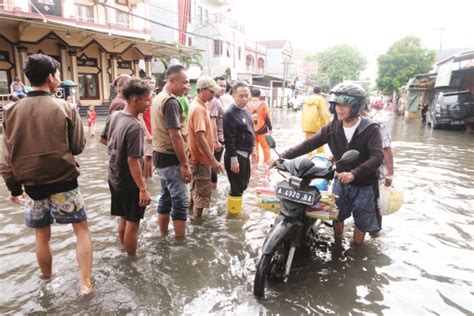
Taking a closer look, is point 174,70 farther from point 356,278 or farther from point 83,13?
point 83,13

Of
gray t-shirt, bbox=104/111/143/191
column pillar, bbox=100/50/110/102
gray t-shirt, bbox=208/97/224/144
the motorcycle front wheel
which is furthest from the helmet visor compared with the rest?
column pillar, bbox=100/50/110/102

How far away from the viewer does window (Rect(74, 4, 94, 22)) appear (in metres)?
21.4

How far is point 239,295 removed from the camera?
297 centimetres

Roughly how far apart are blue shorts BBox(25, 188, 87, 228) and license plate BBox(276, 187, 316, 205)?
1.76 metres

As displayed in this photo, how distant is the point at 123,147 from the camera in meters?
3.12

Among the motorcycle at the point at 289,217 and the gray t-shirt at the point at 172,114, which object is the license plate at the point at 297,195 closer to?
the motorcycle at the point at 289,217

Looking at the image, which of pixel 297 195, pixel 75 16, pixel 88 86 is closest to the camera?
pixel 297 195

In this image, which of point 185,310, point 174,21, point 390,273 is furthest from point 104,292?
point 174,21

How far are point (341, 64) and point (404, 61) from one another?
26.8m

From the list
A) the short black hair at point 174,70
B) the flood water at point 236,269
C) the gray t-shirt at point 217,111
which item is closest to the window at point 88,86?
the flood water at point 236,269

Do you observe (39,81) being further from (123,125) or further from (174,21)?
(174,21)

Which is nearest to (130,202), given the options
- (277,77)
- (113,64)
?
(113,64)

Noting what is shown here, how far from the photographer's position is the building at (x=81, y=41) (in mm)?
17500

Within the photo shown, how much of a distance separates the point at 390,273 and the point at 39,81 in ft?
11.9
